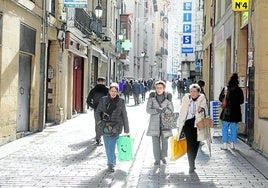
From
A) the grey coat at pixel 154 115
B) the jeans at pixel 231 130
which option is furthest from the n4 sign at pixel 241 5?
the grey coat at pixel 154 115

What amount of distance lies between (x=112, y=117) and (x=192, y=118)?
148 cm

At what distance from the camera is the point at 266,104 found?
1155cm

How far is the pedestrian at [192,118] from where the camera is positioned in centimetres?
878

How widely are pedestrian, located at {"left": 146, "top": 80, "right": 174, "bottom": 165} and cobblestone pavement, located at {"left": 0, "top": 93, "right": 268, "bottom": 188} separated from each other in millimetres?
385

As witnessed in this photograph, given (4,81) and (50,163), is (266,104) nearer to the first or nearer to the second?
(50,163)

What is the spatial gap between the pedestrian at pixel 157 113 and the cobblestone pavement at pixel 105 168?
39cm

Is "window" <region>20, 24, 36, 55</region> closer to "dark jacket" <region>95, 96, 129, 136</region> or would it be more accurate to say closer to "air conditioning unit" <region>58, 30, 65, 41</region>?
"air conditioning unit" <region>58, 30, 65, 41</region>

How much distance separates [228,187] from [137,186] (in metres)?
1.41

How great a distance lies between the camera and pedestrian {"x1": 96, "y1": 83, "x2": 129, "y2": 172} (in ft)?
28.6

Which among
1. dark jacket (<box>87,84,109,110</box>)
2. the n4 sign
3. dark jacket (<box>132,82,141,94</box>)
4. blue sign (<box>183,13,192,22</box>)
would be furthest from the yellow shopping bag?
blue sign (<box>183,13,192,22</box>)

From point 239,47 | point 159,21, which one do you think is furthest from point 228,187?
point 159,21

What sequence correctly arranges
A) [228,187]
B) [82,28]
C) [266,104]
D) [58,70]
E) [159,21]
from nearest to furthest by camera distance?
1. [228,187]
2. [266,104]
3. [58,70]
4. [82,28]
5. [159,21]

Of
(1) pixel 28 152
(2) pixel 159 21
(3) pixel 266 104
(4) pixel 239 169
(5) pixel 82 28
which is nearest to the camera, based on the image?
(4) pixel 239 169

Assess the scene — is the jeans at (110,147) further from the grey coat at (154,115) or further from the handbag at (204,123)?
the handbag at (204,123)
